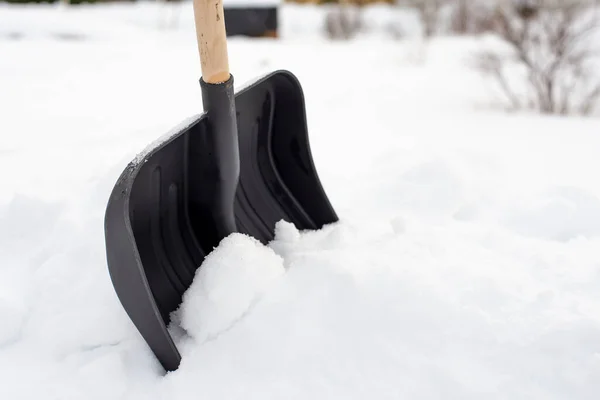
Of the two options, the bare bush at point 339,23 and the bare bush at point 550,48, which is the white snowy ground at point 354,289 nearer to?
the bare bush at point 550,48

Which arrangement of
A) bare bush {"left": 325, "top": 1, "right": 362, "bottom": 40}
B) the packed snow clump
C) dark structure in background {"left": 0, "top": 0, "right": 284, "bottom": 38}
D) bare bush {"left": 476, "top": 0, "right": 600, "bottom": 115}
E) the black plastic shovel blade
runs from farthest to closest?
bare bush {"left": 325, "top": 1, "right": 362, "bottom": 40} → dark structure in background {"left": 0, "top": 0, "right": 284, "bottom": 38} → bare bush {"left": 476, "top": 0, "right": 600, "bottom": 115} → the packed snow clump → the black plastic shovel blade

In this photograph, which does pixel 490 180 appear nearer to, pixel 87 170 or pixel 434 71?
pixel 87 170

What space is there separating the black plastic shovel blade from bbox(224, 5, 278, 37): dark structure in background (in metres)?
10.2

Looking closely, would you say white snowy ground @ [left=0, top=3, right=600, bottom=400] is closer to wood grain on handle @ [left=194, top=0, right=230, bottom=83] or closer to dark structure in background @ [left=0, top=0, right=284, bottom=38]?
wood grain on handle @ [left=194, top=0, right=230, bottom=83]

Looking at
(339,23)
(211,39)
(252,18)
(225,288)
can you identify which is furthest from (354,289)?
(339,23)

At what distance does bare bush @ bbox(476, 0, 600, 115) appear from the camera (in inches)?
176

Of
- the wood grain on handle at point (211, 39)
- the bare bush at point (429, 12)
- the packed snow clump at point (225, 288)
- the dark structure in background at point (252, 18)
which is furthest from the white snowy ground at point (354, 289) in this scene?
the bare bush at point (429, 12)

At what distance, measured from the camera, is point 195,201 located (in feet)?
4.45

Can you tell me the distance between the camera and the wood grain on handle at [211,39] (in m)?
1.13

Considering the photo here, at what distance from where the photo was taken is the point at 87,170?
2145 millimetres

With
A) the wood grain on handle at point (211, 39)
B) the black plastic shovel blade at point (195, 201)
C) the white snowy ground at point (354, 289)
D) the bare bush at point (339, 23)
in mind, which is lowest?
the bare bush at point (339, 23)

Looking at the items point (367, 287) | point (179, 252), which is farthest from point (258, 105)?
point (367, 287)

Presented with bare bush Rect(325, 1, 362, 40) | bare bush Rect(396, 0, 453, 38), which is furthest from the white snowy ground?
bare bush Rect(396, 0, 453, 38)

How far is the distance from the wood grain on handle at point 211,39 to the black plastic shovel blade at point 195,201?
4.2 inches
